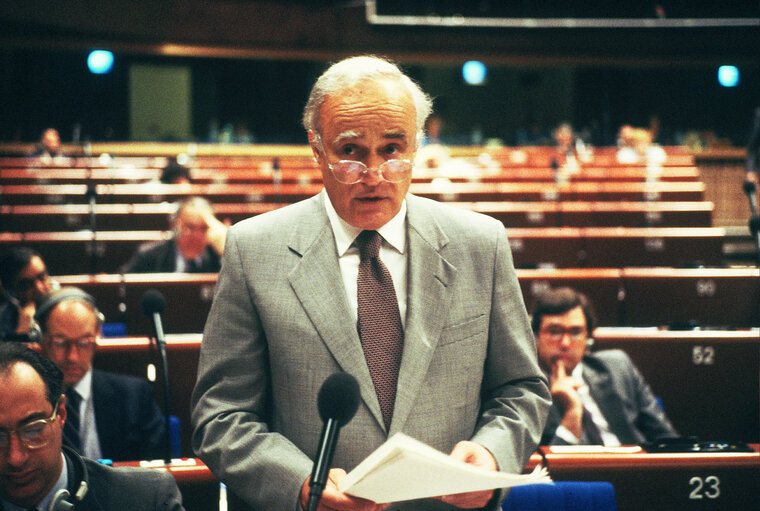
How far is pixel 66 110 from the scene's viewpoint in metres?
12.9

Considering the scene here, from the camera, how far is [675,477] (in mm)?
1902

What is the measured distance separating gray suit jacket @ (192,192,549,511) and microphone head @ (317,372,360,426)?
0.23m

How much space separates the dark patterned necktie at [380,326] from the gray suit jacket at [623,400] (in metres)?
1.52

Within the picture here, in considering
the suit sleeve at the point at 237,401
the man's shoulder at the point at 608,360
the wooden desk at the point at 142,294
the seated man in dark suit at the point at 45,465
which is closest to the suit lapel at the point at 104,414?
the seated man in dark suit at the point at 45,465

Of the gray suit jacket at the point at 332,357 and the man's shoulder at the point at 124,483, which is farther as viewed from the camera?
the man's shoulder at the point at 124,483

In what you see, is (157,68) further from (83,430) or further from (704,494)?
(704,494)

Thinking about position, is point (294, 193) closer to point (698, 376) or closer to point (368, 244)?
point (698, 376)

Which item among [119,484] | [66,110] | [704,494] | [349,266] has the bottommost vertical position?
[704,494]

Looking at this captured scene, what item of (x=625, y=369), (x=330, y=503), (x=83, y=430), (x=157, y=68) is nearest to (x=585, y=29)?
(x=157, y=68)

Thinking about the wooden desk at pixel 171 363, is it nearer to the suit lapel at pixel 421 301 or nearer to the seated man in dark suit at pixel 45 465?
the seated man in dark suit at pixel 45 465

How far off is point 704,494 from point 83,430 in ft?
5.48

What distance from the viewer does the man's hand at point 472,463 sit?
1.16 m

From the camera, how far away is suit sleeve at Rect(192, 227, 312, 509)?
3.97ft

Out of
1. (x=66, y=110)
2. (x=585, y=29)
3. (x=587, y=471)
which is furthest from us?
(x=66, y=110)
